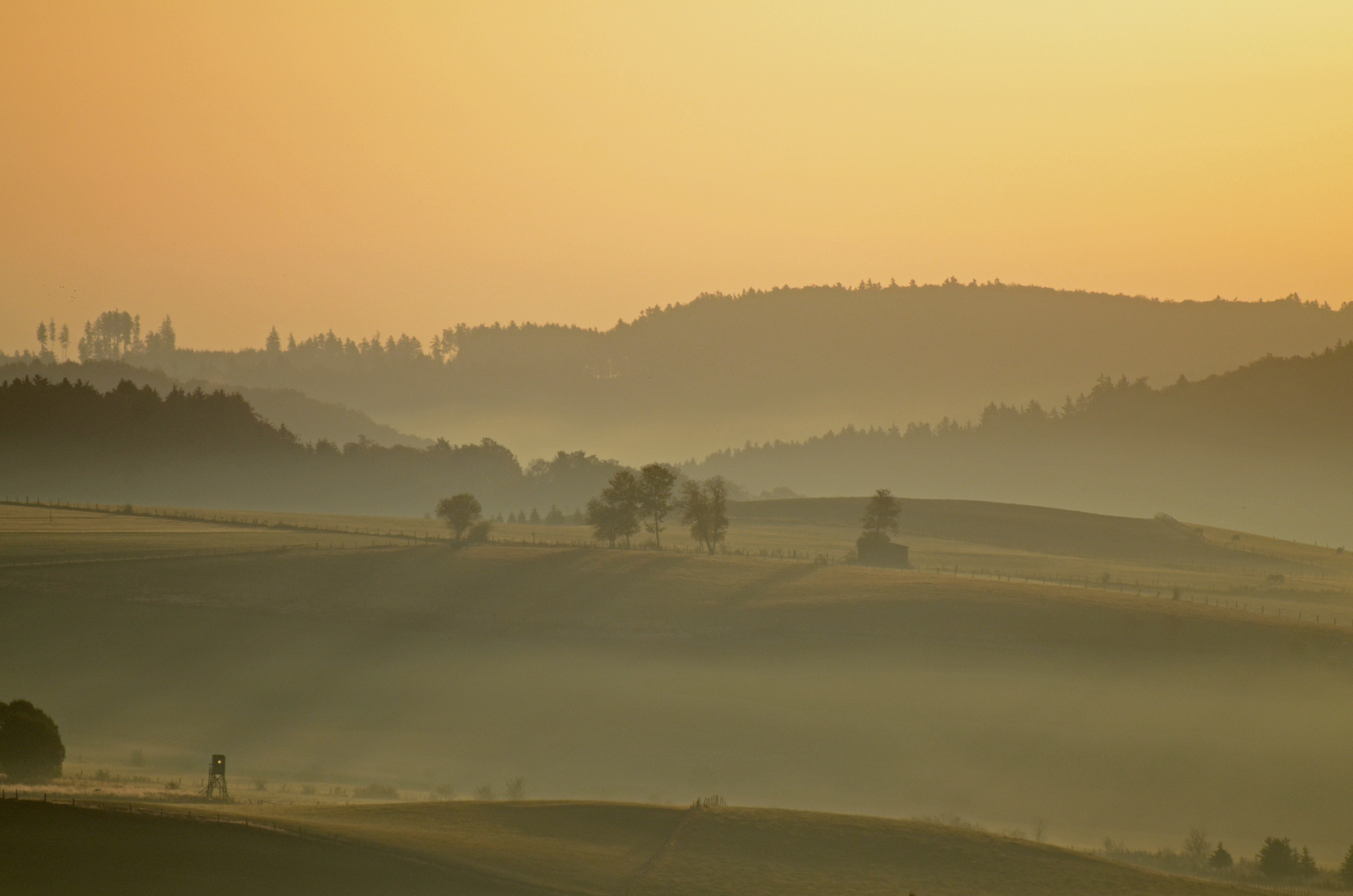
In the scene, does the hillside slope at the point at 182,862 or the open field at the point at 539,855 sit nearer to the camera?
the hillside slope at the point at 182,862

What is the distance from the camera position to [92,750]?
61500mm

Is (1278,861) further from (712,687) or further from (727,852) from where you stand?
(712,687)

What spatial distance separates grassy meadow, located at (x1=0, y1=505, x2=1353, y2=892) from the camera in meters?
61.4

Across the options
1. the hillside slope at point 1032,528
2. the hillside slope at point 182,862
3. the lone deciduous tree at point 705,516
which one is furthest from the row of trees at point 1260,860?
the hillside slope at point 1032,528

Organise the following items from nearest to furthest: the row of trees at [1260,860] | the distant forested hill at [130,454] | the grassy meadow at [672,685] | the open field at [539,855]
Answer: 1. the open field at [539,855]
2. the row of trees at [1260,860]
3. the grassy meadow at [672,685]
4. the distant forested hill at [130,454]

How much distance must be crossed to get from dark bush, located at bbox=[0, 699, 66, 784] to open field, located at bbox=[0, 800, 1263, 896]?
12.0 m

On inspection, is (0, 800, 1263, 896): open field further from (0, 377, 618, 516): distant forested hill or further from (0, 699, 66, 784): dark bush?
(0, 377, 618, 516): distant forested hill

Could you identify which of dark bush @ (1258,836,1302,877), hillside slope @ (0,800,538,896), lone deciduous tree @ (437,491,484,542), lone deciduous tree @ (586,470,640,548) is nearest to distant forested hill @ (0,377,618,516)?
lone deciduous tree @ (437,491,484,542)

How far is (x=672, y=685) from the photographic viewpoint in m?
76.1

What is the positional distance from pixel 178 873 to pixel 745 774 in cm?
3372

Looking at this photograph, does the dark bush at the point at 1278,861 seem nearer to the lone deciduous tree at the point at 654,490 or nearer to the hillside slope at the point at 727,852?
the hillside slope at the point at 727,852

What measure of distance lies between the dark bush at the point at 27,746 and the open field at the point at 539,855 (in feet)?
39.3

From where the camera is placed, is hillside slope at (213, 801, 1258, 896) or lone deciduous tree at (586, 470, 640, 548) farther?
lone deciduous tree at (586, 470, 640, 548)

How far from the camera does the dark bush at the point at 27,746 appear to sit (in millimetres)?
48906
